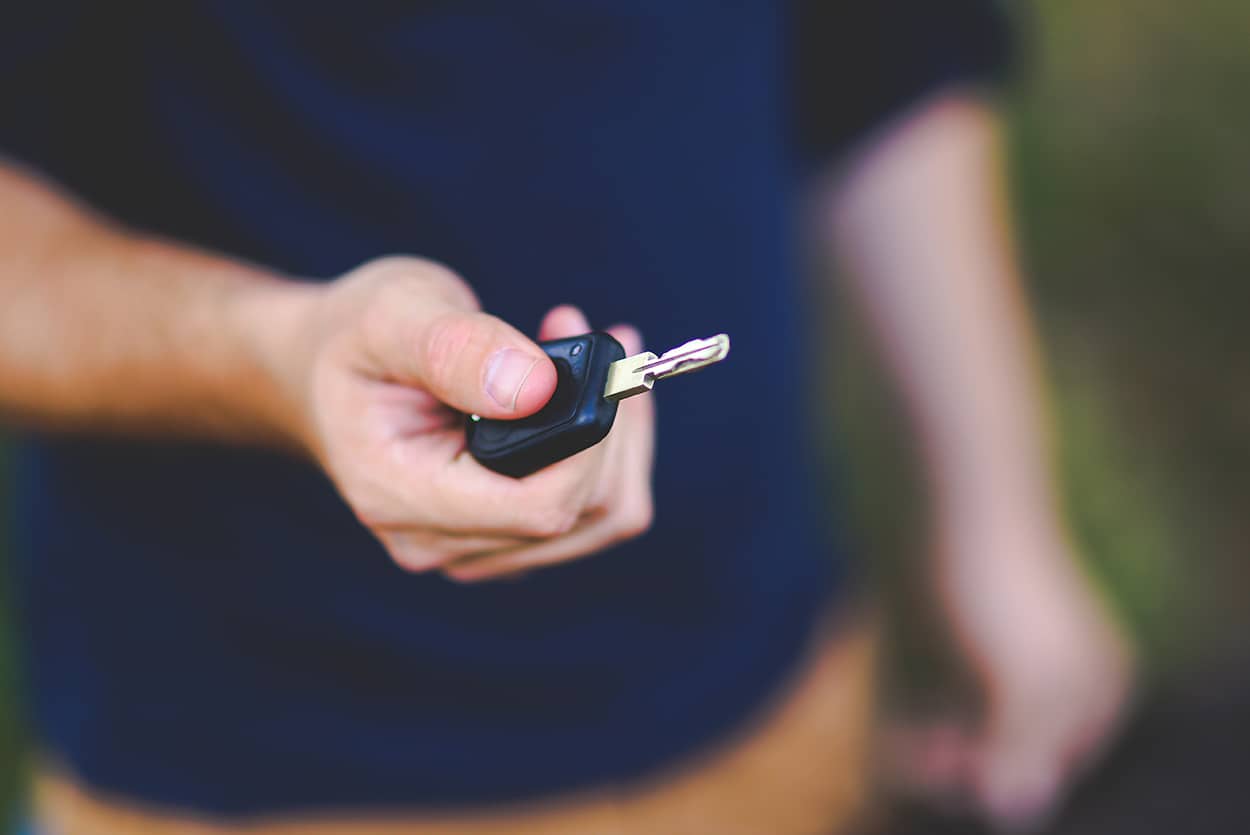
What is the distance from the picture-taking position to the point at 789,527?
4.53 feet

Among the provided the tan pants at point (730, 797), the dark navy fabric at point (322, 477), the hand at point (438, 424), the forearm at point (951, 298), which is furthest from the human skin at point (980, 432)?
the hand at point (438, 424)

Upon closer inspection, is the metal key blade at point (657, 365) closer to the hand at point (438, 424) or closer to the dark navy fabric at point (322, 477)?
the hand at point (438, 424)

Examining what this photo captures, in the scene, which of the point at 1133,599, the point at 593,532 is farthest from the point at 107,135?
the point at 1133,599

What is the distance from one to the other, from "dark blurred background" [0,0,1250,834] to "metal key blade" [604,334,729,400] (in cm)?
196

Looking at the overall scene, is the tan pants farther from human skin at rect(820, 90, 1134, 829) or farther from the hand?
the hand

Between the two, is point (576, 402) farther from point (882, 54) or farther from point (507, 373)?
point (882, 54)

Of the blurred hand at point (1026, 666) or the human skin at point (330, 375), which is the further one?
the blurred hand at point (1026, 666)

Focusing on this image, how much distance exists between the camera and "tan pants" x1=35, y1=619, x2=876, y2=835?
1109 mm

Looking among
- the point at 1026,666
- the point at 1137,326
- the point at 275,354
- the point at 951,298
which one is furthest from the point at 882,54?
the point at 1137,326

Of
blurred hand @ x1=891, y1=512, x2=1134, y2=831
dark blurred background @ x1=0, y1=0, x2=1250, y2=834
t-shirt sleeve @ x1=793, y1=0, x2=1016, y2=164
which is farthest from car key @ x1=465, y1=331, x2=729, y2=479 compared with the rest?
dark blurred background @ x1=0, y1=0, x2=1250, y2=834

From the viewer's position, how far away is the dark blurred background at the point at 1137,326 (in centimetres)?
263

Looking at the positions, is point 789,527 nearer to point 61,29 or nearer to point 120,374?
point 120,374

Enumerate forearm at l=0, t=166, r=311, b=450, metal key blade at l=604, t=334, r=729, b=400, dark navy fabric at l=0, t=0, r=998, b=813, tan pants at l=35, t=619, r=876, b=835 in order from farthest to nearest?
tan pants at l=35, t=619, r=876, b=835 → dark navy fabric at l=0, t=0, r=998, b=813 → forearm at l=0, t=166, r=311, b=450 → metal key blade at l=604, t=334, r=729, b=400

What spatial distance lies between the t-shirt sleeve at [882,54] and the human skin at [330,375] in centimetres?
89
